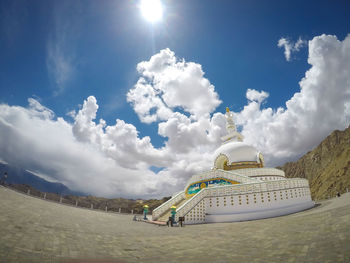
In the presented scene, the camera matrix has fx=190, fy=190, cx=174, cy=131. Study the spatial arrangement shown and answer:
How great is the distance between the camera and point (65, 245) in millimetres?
6973

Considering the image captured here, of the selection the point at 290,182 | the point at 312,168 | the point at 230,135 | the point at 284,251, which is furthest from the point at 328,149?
the point at 284,251

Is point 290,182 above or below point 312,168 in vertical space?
below

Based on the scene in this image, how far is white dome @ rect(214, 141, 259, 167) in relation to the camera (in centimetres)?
3139

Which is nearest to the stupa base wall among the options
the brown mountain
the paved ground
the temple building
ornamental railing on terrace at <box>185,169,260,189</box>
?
the temple building

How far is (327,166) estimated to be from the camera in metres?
97.0

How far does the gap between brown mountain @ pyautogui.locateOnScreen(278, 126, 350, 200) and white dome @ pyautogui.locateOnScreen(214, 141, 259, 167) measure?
59.1 m

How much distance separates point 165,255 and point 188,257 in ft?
2.96

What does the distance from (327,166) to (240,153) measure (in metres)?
94.4

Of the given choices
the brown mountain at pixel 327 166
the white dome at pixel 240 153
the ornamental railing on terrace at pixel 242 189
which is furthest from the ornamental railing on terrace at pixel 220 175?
the brown mountain at pixel 327 166

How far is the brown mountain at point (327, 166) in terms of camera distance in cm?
7472

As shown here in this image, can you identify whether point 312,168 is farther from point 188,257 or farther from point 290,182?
point 188,257

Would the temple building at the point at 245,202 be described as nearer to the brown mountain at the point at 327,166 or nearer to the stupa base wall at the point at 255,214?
the stupa base wall at the point at 255,214

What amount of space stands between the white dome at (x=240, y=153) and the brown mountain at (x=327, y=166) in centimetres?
5909

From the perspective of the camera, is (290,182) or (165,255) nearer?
(165,255)
